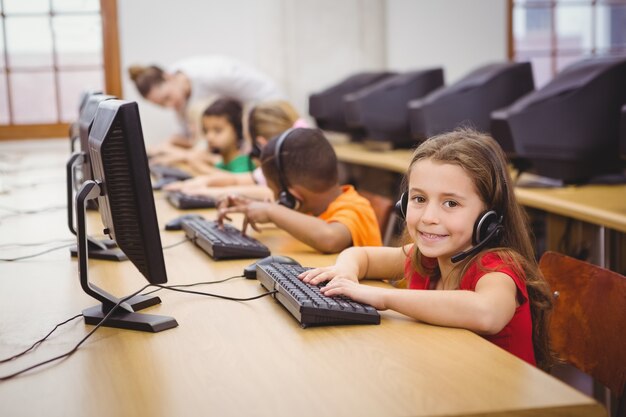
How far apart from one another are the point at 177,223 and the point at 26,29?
3.92 meters

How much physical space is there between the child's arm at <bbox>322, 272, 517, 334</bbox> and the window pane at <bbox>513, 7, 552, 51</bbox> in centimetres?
516

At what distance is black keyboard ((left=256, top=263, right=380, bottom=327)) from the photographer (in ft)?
4.56

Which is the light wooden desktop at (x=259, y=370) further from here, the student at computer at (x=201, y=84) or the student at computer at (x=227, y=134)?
the student at computer at (x=201, y=84)

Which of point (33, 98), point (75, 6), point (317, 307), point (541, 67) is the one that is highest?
point (75, 6)

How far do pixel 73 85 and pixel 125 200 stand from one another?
195 inches

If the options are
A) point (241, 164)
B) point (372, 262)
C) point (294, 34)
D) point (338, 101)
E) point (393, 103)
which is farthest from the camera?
point (294, 34)

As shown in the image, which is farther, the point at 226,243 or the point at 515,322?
the point at 226,243

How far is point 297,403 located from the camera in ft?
3.52

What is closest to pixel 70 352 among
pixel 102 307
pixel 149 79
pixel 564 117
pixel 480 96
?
pixel 102 307

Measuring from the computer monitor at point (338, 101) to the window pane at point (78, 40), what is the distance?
1.62m

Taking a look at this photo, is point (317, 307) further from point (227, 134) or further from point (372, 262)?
point (227, 134)

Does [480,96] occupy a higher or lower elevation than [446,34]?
lower

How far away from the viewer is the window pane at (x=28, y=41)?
19.2 feet

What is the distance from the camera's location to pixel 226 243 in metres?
2.04
